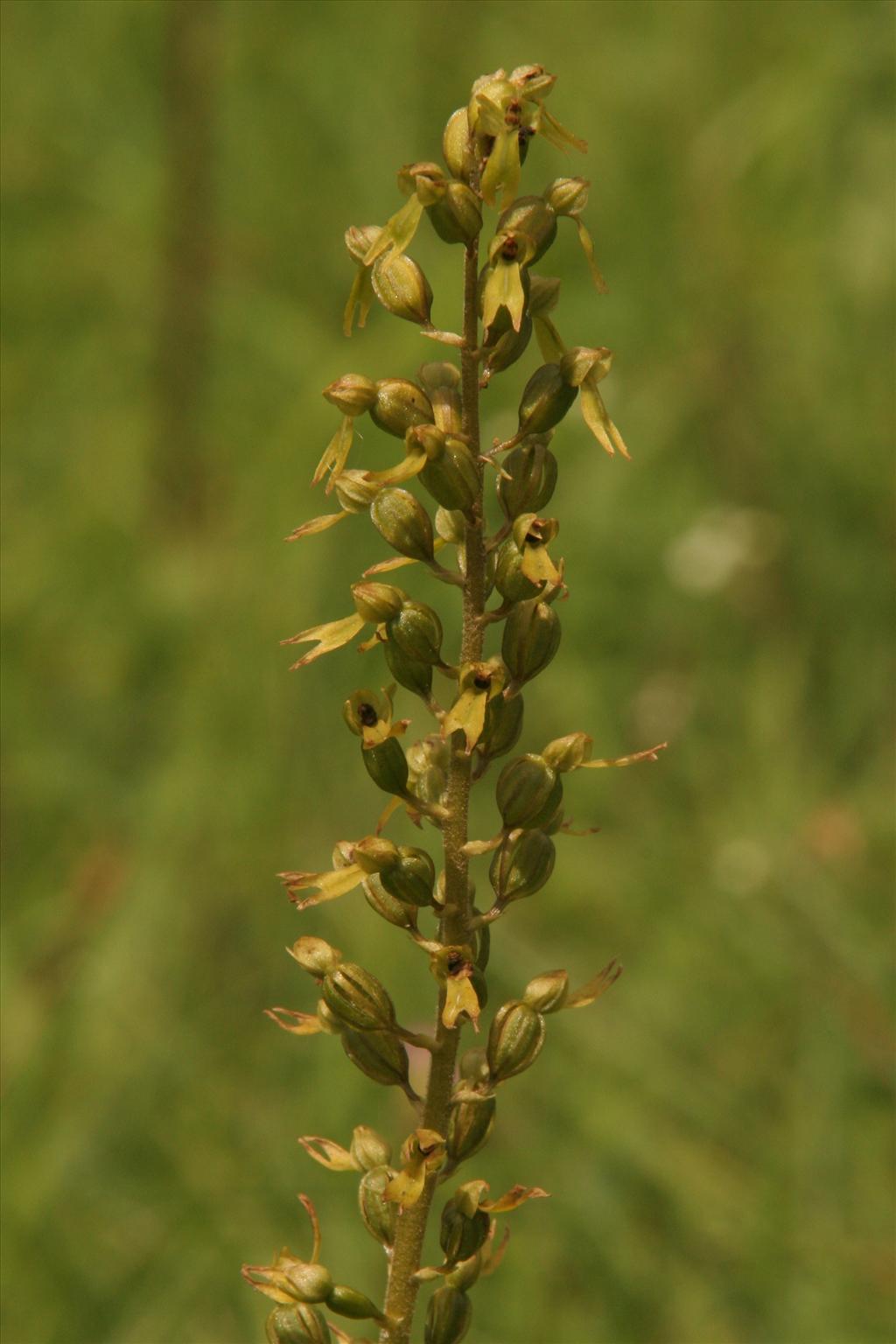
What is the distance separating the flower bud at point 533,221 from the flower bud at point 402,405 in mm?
152

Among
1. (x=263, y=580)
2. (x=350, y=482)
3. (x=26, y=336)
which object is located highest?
(x=350, y=482)

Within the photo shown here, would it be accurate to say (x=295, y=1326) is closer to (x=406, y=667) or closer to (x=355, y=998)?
(x=355, y=998)

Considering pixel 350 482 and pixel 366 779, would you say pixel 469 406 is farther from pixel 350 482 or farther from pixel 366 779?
pixel 366 779

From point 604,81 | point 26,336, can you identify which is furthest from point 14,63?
point 604,81

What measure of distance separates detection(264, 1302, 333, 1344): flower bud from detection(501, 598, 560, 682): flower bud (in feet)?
1.94

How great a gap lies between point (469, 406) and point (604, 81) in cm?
448

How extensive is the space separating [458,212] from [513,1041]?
0.71m

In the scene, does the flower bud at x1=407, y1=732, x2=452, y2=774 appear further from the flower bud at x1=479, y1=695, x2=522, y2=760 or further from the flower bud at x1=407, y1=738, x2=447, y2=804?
the flower bud at x1=479, y1=695, x2=522, y2=760

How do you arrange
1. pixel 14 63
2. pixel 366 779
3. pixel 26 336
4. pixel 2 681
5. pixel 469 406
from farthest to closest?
pixel 14 63 → pixel 26 336 → pixel 2 681 → pixel 366 779 → pixel 469 406

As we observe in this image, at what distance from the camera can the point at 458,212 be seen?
1392 mm

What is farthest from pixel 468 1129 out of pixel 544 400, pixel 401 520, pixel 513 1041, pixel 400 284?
pixel 400 284

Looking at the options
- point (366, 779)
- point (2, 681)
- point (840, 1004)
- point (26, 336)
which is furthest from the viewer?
point (26, 336)

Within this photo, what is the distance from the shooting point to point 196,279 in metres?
4.73

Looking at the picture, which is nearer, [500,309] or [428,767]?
[500,309]
